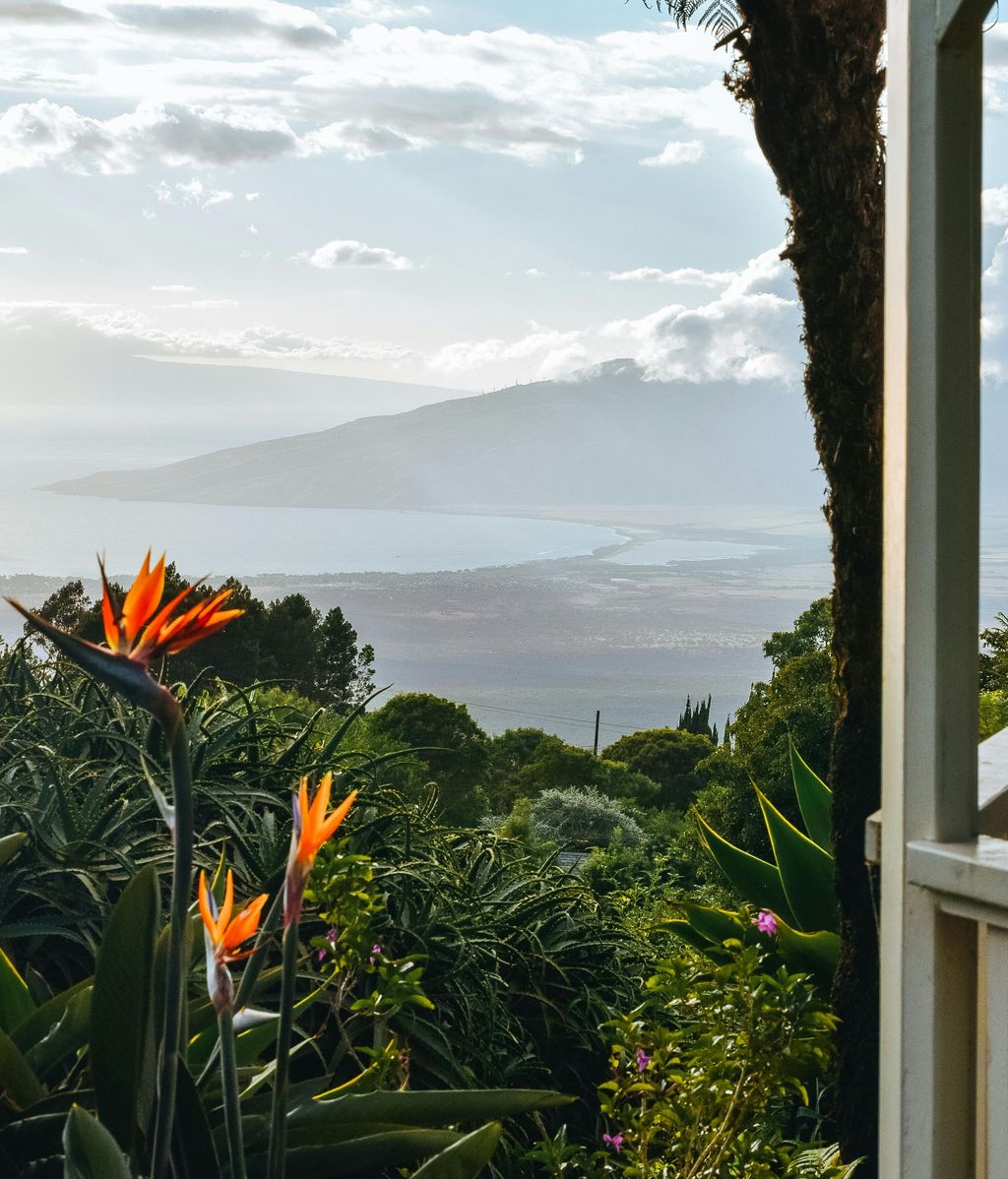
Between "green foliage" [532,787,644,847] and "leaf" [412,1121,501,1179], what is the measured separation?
269 inches

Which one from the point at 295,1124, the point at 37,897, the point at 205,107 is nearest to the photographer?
the point at 295,1124

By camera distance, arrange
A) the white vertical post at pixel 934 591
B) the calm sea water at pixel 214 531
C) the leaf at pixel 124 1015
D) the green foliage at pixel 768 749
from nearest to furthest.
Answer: the white vertical post at pixel 934 591
the leaf at pixel 124 1015
the green foliage at pixel 768 749
the calm sea water at pixel 214 531

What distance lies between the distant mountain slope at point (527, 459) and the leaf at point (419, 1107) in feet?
348

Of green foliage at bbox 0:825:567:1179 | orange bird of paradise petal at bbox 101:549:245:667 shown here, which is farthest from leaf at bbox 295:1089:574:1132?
orange bird of paradise petal at bbox 101:549:245:667

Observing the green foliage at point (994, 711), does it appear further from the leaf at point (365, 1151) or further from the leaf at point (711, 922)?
the leaf at point (365, 1151)

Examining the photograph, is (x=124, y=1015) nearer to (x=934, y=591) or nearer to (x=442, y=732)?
(x=934, y=591)

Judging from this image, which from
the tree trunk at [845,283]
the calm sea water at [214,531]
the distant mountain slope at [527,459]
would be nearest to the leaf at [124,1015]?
the tree trunk at [845,283]

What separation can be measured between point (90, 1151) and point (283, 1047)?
0.95 ft

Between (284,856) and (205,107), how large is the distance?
100048 millimetres

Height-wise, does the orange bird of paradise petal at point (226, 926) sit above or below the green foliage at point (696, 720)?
above

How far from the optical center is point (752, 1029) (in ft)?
5.83

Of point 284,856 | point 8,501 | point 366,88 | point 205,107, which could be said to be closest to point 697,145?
point 366,88

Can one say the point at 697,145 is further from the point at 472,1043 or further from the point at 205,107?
the point at 472,1043

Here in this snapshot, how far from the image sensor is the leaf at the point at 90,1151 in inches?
41.6
